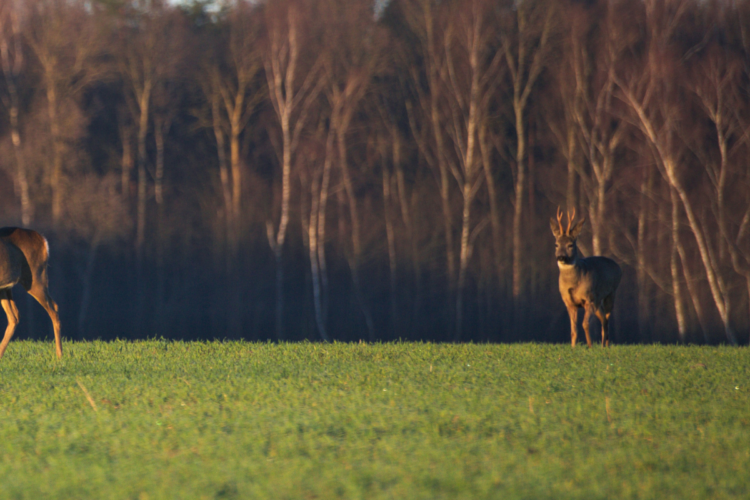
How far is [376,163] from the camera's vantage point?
1352 inches

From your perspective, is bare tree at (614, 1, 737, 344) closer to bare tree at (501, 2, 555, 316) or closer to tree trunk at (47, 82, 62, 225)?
bare tree at (501, 2, 555, 316)

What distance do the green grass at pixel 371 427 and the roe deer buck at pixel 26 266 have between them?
0.54m

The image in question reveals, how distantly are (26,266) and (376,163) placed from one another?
80.3 feet

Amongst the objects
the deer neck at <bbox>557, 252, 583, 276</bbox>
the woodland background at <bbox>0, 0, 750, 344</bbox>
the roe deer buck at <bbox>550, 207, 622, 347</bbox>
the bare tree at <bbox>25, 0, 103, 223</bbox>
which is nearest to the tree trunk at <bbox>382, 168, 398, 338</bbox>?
the woodland background at <bbox>0, 0, 750, 344</bbox>

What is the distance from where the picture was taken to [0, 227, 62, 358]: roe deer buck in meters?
10.2

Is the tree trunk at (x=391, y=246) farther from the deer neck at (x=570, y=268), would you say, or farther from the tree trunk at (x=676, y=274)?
the deer neck at (x=570, y=268)

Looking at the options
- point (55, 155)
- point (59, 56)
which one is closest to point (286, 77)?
point (59, 56)

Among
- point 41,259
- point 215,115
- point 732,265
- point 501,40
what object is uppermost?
point 501,40

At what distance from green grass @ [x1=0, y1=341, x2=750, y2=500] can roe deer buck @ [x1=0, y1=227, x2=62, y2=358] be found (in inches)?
21.4

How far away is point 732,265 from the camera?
2672cm

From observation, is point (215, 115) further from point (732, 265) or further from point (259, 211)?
point (732, 265)

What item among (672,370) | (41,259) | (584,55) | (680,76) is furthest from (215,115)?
(672,370)

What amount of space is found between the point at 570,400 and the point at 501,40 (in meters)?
24.3

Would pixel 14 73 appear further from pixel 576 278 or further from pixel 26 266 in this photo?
pixel 576 278
